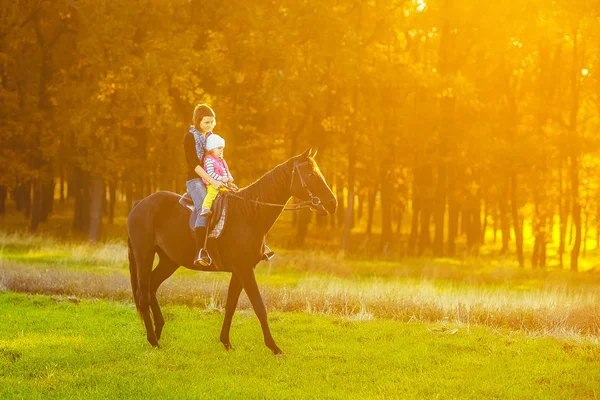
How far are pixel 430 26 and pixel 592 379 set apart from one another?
99.4 ft

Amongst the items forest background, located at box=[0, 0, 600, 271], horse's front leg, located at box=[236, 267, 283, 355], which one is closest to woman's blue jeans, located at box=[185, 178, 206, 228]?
horse's front leg, located at box=[236, 267, 283, 355]

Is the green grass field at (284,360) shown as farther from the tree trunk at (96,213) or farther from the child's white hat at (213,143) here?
the tree trunk at (96,213)

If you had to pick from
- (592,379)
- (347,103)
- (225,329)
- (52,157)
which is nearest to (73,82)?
(52,157)

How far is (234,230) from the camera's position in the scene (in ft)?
37.9

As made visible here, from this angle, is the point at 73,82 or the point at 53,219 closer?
the point at 73,82

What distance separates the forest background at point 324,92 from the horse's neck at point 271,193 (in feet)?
68.0

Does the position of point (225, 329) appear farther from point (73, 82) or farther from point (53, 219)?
point (53, 219)

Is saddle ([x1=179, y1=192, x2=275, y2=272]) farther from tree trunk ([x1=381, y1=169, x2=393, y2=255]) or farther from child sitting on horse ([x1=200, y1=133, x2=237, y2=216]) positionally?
tree trunk ([x1=381, y1=169, x2=393, y2=255])

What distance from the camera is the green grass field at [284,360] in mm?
9477

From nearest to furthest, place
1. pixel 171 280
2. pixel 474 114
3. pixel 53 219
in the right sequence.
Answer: pixel 171 280 → pixel 474 114 → pixel 53 219

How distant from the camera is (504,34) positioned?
36312mm

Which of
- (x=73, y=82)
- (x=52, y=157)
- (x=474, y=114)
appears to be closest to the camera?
(x=73, y=82)

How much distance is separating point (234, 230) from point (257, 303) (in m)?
1.19

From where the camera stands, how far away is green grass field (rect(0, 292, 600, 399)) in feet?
31.1
